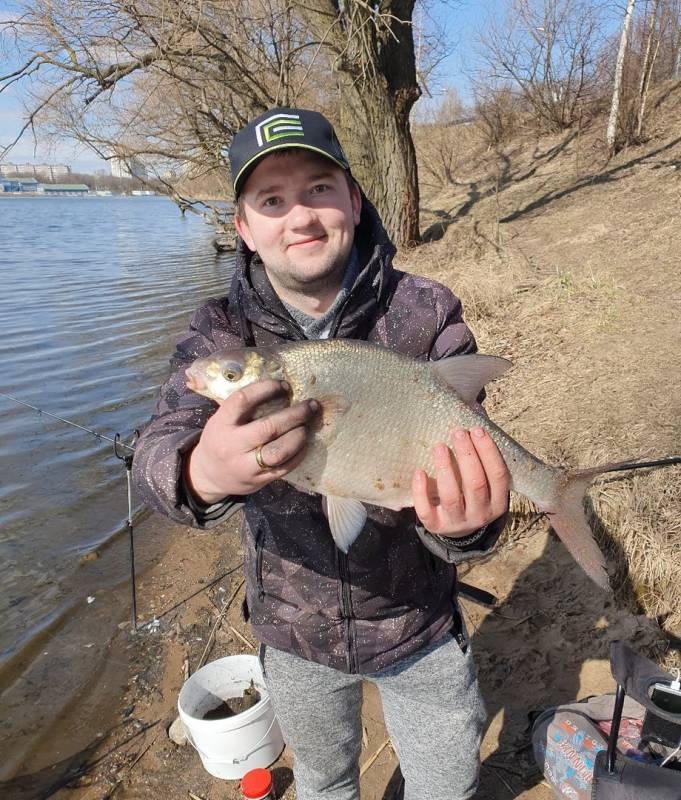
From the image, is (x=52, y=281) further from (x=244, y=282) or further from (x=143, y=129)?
(x=244, y=282)

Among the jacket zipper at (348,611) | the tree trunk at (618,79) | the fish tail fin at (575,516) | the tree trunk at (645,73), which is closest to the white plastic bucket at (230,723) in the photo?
the jacket zipper at (348,611)

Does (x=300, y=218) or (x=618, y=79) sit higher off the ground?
(x=618, y=79)

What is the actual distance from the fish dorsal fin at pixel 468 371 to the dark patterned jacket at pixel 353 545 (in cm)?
22

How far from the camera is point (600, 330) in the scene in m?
6.17

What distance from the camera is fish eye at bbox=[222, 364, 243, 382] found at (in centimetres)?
168

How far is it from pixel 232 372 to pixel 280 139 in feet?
2.66

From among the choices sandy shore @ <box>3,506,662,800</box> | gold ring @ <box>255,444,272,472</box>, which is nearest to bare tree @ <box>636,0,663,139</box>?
sandy shore @ <box>3,506,662,800</box>

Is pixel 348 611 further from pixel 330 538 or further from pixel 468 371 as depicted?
pixel 468 371

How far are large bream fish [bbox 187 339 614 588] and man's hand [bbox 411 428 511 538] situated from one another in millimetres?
76

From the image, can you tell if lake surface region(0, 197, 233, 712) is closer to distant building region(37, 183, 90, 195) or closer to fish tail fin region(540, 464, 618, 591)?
fish tail fin region(540, 464, 618, 591)

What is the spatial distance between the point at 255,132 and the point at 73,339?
430 inches

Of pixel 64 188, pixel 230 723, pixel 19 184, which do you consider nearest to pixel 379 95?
pixel 230 723

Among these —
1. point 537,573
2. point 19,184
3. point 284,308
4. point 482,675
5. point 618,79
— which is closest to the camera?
point 284,308

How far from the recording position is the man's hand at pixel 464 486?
168cm
